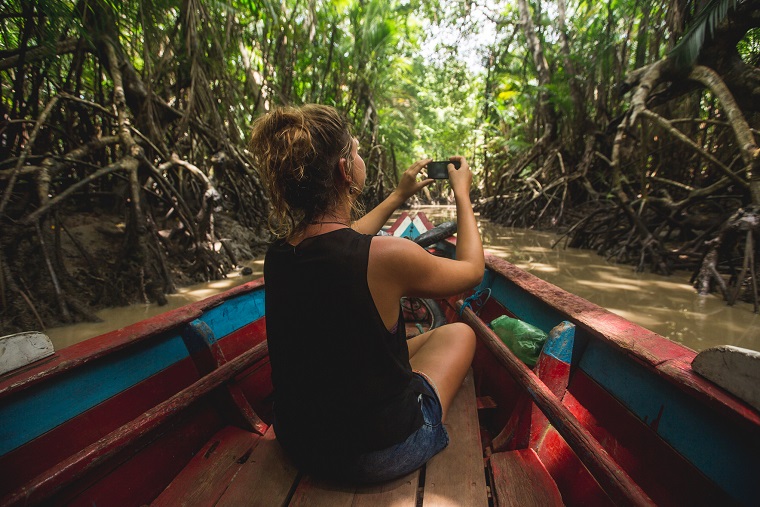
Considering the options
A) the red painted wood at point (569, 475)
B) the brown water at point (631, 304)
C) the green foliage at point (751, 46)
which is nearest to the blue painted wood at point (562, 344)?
the red painted wood at point (569, 475)

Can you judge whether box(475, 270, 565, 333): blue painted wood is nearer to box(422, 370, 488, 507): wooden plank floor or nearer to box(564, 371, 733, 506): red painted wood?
box(564, 371, 733, 506): red painted wood

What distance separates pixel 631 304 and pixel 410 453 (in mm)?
3486

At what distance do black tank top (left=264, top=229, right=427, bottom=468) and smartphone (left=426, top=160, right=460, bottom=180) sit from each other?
0.59 metres

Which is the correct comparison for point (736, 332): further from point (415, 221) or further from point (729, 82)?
point (729, 82)

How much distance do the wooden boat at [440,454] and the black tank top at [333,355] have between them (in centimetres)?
20

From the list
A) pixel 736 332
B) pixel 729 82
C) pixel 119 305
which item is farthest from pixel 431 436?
pixel 729 82

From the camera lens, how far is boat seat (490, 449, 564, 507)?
1.09m

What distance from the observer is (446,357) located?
4.36 feet

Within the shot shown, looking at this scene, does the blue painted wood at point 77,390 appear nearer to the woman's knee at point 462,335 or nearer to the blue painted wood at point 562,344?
the woman's knee at point 462,335

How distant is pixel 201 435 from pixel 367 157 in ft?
36.3

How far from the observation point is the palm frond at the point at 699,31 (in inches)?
141

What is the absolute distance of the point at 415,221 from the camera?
320 centimetres

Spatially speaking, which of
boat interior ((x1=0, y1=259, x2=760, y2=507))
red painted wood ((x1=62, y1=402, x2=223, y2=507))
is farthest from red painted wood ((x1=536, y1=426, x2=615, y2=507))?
red painted wood ((x1=62, y1=402, x2=223, y2=507))

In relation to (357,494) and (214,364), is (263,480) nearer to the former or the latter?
(357,494)
